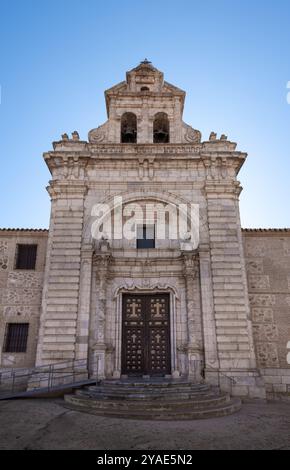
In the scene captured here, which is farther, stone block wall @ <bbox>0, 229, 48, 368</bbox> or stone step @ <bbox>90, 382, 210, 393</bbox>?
stone block wall @ <bbox>0, 229, 48, 368</bbox>

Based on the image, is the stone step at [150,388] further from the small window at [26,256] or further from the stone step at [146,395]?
the small window at [26,256]

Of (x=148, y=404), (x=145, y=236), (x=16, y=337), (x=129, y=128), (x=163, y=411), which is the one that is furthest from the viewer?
(x=129, y=128)

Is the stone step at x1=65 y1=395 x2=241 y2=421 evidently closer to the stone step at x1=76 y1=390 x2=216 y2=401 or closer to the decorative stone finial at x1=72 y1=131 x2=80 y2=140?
the stone step at x1=76 y1=390 x2=216 y2=401

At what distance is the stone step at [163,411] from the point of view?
761 cm

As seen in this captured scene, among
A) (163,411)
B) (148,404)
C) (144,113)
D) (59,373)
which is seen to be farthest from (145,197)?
(163,411)


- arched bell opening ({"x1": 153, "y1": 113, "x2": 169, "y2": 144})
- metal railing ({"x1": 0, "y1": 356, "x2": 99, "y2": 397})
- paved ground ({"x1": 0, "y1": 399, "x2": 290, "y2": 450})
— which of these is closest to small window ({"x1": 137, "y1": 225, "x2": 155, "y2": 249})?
metal railing ({"x1": 0, "y1": 356, "x2": 99, "y2": 397})

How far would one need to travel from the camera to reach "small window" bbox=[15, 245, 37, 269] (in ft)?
45.5

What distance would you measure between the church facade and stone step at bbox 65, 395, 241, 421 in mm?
2645

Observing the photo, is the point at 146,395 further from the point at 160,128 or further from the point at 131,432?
the point at 160,128

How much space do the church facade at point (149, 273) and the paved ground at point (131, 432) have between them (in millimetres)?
3389

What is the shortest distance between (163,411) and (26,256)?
8.84 m

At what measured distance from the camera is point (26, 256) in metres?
14.0
